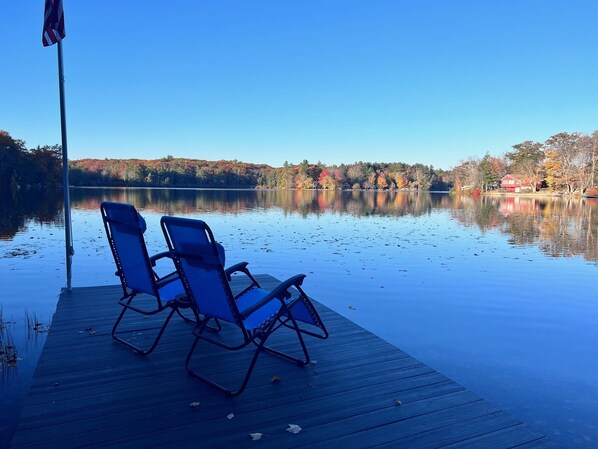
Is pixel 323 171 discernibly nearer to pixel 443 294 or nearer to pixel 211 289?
pixel 443 294

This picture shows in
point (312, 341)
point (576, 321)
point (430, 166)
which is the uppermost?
point (430, 166)

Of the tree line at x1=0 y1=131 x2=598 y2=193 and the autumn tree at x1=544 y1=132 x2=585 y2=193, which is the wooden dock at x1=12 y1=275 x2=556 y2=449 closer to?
the tree line at x1=0 y1=131 x2=598 y2=193

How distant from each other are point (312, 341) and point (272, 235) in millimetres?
11113

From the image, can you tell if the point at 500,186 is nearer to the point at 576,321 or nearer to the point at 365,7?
the point at 365,7

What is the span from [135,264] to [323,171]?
93.3 m

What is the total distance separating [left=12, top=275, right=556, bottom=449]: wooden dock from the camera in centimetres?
205

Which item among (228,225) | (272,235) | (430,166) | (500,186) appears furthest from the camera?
(430,166)

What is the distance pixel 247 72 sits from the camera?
3888 cm

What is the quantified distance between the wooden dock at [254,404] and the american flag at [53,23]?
3.56 metres

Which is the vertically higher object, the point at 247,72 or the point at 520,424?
the point at 247,72

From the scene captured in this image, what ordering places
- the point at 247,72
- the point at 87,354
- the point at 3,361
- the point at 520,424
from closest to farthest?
the point at 520,424 → the point at 87,354 → the point at 3,361 → the point at 247,72

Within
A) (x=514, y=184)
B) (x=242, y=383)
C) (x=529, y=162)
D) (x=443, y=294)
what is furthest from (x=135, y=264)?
(x=514, y=184)

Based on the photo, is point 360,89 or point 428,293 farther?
point 360,89

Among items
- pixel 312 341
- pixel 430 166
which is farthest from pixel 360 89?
pixel 430 166
